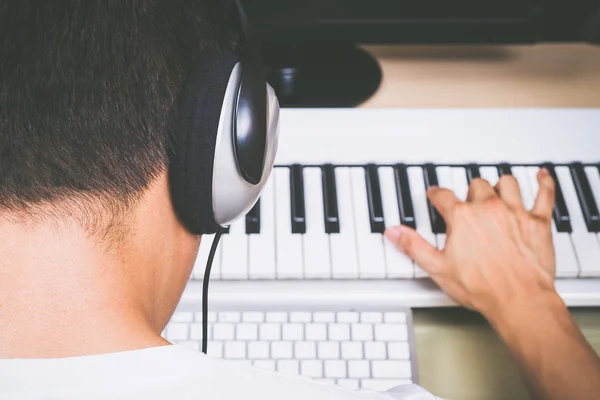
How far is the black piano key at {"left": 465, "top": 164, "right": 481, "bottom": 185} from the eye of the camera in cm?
89

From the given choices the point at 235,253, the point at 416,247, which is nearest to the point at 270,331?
the point at 235,253

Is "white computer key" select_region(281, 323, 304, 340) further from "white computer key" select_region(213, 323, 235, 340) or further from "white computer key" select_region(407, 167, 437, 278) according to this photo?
"white computer key" select_region(407, 167, 437, 278)

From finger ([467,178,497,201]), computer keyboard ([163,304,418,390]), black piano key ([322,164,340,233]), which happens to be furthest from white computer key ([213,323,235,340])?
finger ([467,178,497,201])

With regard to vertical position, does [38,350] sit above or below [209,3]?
below

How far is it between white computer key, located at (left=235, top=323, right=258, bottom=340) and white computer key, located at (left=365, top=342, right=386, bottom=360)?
0.51ft

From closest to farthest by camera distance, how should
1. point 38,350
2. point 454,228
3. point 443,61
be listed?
point 38,350 → point 454,228 → point 443,61

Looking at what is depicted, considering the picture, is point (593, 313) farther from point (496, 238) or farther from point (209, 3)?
point (209, 3)

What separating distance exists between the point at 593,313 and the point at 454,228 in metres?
0.26

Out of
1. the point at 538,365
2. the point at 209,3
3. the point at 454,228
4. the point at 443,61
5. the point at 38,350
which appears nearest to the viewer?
the point at 38,350

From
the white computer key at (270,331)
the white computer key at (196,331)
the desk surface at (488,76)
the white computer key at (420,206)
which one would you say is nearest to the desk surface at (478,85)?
the desk surface at (488,76)

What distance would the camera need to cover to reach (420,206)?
86 centimetres

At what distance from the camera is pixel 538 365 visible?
28.0 inches

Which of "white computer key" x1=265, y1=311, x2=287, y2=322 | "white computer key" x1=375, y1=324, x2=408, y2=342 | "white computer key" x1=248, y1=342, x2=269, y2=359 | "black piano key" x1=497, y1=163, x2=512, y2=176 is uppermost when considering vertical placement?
"black piano key" x1=497, y1=163, x2=512, y2=176

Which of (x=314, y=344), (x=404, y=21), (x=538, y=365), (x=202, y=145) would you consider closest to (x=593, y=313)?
(x=538, y=365)
